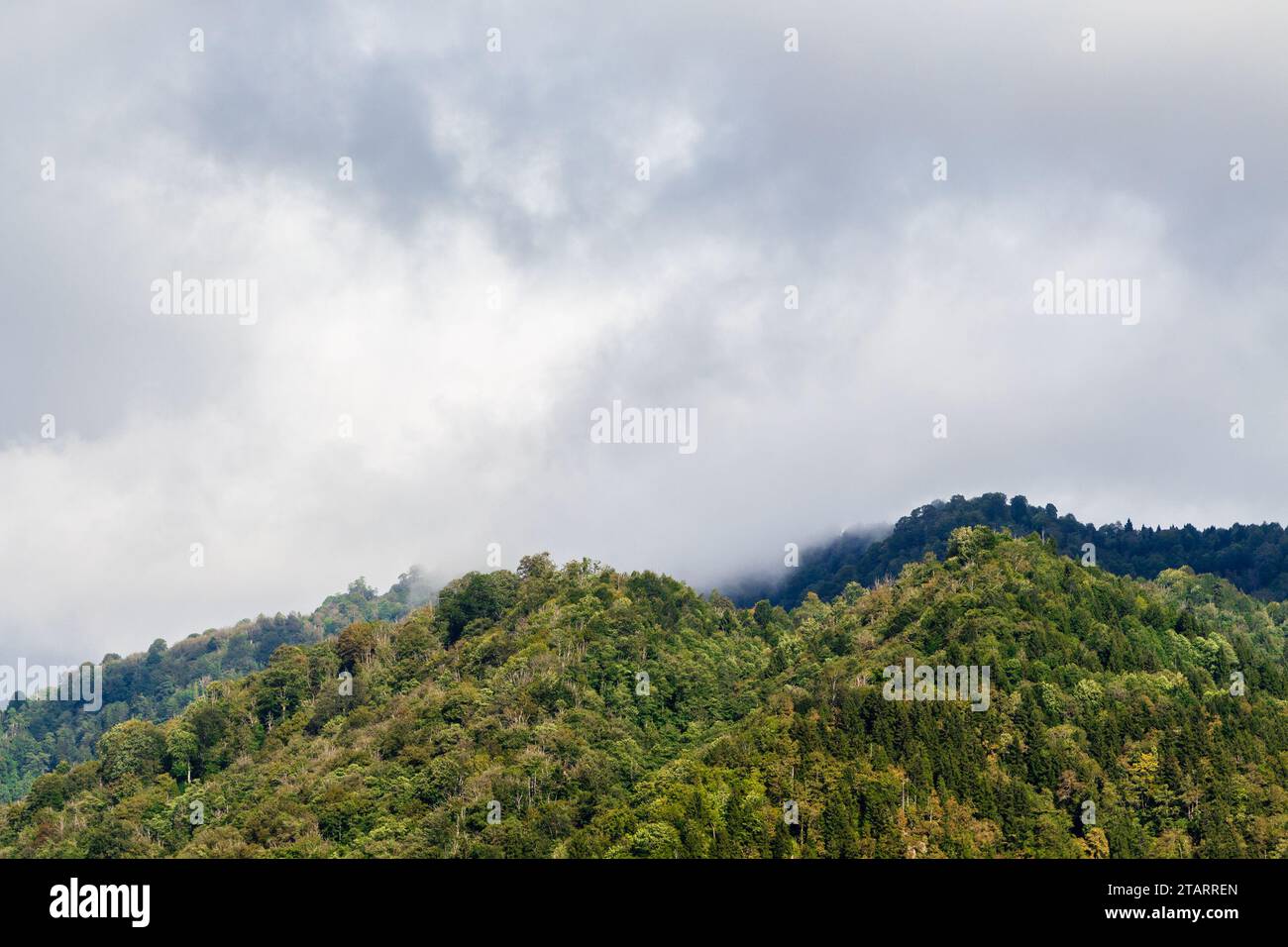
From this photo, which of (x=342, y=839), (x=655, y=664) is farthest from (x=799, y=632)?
(x=342, y=839)

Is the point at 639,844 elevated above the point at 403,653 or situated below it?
below

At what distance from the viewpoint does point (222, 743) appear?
145 m

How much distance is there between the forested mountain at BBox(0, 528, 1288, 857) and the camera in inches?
4296

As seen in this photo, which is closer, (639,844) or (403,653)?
(639,844)

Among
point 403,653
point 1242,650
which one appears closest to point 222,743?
point 403,653

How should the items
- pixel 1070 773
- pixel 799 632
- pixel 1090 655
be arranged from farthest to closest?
pixel 799 632 → pixel 1090 655 → pixel 1070 773

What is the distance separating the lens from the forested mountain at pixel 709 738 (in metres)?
109

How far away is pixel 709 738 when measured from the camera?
131 m

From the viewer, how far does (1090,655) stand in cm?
12900

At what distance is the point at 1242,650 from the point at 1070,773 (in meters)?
32.7
